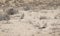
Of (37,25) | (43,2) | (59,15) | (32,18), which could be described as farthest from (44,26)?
(43,2)

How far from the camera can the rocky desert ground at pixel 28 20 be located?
9.92 feet

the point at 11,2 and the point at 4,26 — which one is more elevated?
the point at 11,2

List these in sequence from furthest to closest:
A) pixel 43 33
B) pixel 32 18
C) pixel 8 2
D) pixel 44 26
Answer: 1. pixel 8 2
2. pixel 32 18
3. pixel 44 26
4. pixel 43 33

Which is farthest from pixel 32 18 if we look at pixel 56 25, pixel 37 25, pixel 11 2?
pixel 11 2

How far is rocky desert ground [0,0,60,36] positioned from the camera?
3.02 metres

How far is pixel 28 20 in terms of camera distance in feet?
11.7

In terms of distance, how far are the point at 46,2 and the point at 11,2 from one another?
1032 mm

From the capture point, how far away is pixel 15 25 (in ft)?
10.9

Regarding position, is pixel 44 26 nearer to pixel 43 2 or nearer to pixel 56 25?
pixel 56 25

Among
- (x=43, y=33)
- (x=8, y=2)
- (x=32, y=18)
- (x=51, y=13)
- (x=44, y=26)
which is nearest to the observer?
(x=43, y=33)

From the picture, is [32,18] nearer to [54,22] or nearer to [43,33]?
[54,22]

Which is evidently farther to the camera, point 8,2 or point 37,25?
point 8,2

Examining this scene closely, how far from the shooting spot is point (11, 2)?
15.5ft

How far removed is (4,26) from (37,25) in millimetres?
659
